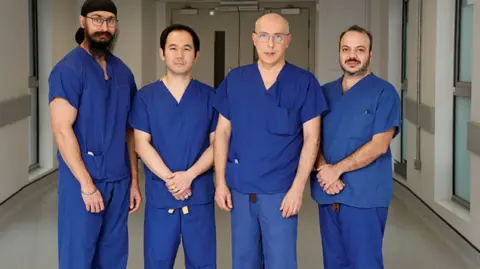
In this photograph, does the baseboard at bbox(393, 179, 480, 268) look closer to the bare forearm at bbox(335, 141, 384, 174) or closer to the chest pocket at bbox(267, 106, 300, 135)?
the bare forearm at bbox(335, 141, 384, 174)

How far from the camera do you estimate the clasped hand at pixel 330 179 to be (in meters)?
2.38

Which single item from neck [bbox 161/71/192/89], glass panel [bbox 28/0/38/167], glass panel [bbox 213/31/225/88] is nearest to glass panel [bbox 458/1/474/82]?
neck [bbox 161/71/192/89]

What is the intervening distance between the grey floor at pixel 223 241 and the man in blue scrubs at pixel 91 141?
3.84 ft

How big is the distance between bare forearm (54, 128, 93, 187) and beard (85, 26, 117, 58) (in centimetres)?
36

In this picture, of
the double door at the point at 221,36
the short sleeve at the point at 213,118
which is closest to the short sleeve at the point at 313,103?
the short sleeve at the point at 213,118

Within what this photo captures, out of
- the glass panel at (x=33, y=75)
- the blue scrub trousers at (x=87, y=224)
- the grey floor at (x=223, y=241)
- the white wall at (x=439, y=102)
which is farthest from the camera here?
the glass panel at (x=33, y=75)

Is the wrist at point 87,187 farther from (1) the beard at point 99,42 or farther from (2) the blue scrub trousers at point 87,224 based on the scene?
(1) the beard at point 99,42

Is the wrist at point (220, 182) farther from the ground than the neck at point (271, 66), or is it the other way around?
the neck at point (271, 66)

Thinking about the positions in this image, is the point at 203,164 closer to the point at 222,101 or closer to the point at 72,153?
the point at 222,101

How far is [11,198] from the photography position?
16.7 feet

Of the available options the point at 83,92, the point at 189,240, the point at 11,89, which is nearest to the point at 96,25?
the point at 83,92

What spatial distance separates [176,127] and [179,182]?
0.22 m

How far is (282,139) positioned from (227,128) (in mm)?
231

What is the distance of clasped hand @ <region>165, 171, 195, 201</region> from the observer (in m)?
2.37
